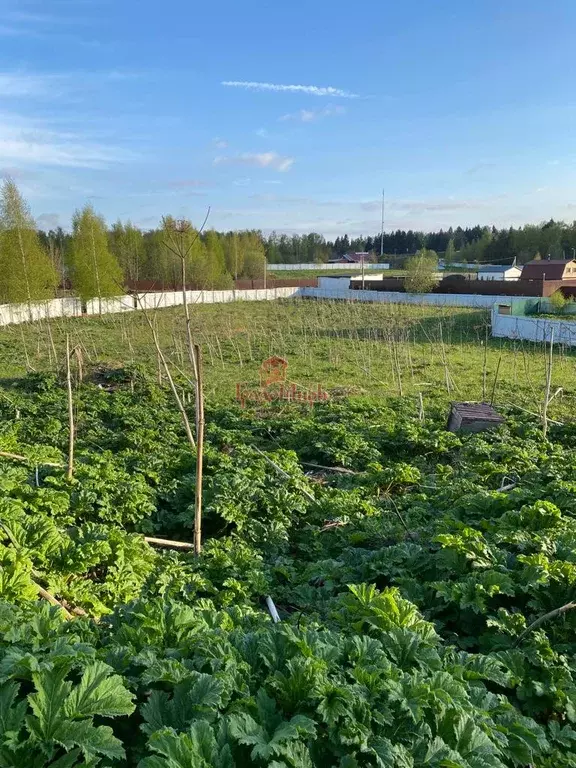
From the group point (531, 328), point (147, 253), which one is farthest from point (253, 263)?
point (531, 328)

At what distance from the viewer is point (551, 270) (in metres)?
45.1

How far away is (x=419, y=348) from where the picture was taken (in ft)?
62.6

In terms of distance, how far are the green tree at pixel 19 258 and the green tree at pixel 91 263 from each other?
3.26m

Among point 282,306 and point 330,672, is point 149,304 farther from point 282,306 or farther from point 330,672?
point 330,672

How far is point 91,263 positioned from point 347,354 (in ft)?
56.4

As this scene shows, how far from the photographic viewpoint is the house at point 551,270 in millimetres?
44500

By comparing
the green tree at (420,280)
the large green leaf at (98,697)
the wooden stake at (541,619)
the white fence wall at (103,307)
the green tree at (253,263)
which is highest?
the green tree at (253,263)

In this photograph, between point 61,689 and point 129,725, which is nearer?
point 61,689

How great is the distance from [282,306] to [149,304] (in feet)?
30.5

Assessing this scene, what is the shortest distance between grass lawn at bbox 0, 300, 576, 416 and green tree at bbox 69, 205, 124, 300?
1.61 metres

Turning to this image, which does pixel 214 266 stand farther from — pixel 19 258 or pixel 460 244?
pixel 460 244

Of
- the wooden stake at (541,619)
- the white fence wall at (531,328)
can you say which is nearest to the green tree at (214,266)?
the white fence wall at (531,328)

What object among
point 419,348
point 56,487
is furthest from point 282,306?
point 56,487

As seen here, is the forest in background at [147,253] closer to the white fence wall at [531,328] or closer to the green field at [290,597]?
the green field at [290,597]
